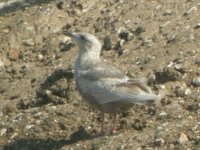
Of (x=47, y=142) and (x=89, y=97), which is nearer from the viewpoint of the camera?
(x=89, y=97)

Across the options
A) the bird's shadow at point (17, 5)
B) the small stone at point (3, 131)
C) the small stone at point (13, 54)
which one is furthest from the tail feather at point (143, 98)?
the bird's shadow at point (17, 5)

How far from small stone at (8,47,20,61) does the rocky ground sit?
0.02 meters

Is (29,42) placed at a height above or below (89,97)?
above

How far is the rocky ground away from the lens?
11.2 meters

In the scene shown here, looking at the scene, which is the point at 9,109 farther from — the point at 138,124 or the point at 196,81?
the point at 196,81

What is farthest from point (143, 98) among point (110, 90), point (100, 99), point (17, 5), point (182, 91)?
point (17, 5)

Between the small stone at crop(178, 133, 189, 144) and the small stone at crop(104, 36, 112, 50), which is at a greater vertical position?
the small stone at crop(104, 36, 112, 50)

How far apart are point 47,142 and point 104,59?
2.74 m

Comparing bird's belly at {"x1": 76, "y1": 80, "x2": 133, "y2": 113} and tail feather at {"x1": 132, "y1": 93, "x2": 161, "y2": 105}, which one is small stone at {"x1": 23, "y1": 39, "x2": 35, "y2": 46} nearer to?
bird's belly at {"x1": 76, "y1": 80, "x2": 133, "y2": 113}

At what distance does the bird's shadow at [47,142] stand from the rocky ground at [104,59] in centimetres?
1

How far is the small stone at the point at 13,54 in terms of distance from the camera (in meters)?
14.9

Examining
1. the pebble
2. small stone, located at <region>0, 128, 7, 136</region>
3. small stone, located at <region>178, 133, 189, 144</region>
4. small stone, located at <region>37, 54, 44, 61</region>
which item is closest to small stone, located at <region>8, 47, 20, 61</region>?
small stone, located at <region>37, 54, 44, 61</region>

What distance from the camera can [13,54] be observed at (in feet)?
49.1

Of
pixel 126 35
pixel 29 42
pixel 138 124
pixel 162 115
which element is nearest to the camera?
pixel 138 124
